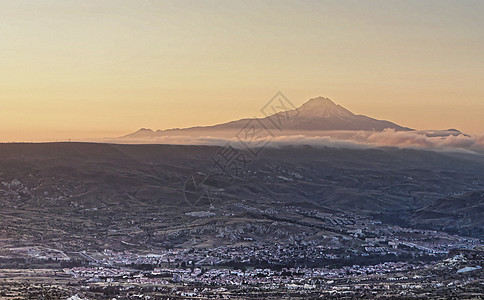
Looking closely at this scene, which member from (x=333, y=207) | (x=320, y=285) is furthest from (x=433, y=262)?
(x=333, y=207)

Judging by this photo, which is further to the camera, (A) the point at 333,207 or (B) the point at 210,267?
(A) the point at 333,207

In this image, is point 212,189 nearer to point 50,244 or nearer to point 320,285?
point 50,244

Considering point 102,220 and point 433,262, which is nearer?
point 433,262

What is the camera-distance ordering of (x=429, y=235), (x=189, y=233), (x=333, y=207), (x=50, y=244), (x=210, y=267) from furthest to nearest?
(x=333, y=207) < (x=429, y=235) < (x=189, y=233) < (x=50, y=244) < (x=210, y=267)

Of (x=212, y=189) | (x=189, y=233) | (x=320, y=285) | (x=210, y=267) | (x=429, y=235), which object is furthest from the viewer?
A: (x=212, y=189)

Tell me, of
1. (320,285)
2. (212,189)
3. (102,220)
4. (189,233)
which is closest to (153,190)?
(212,189)

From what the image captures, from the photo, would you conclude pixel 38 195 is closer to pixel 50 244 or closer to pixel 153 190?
pixel 153 190

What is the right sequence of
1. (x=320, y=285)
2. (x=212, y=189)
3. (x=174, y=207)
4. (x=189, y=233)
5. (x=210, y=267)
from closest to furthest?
1. (x=320, y=285)
2. (x=210, y=267)
3. (x=189, y=233)
4. (x=174, y=207)
5. (x=212, y=189)

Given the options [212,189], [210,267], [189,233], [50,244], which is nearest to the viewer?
[210,267]

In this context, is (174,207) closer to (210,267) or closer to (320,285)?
(210,267)
